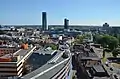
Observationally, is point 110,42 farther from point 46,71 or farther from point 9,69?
point 46,71

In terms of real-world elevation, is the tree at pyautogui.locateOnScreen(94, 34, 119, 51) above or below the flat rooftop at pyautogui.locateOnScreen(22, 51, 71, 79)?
below

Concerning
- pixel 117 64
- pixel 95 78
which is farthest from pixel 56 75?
pixel 117 64

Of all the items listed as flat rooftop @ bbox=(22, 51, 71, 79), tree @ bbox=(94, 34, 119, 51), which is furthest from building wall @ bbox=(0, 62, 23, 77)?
tree @ bbox=(94, 34, 119, 51)

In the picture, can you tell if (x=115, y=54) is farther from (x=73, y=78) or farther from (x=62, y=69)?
(x=62, y=69)

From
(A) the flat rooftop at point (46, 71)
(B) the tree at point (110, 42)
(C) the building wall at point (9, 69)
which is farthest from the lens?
(B) the tree at point (110, 42)

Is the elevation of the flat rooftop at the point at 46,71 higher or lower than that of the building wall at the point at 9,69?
higher

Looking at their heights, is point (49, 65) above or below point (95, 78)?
above

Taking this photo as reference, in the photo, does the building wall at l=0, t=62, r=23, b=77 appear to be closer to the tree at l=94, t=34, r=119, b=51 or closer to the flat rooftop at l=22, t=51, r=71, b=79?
the flat rooftop at l=22, t=51, r=71, b=79

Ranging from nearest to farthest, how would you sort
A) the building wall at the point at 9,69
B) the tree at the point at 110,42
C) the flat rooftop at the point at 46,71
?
the flat rooftop at the point at 46,71 < the building wall at the point at 9,69 < the tree at the point at 110,42

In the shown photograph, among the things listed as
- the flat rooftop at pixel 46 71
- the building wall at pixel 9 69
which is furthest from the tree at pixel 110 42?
the building wall at pixel 9 69

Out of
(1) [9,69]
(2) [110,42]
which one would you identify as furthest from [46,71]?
(2) [110,42]

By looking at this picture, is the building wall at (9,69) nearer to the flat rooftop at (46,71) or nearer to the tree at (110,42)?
the flat rooftop at (46,71)
